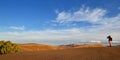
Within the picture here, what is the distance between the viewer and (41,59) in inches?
870

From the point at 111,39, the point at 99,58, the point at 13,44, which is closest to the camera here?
the point at 99,58

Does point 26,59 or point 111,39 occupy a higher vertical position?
point 111,39

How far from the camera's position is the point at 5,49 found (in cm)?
3091

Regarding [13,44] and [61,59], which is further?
[13,44]

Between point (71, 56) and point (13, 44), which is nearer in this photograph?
point (71, 56)

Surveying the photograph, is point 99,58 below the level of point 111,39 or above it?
below

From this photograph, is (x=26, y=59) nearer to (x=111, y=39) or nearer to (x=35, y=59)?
(x=35, y=59)

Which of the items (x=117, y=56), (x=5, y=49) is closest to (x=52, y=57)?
(x=117, y=56)

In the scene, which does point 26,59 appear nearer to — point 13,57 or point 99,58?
point 13,57

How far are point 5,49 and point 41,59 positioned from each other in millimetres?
10014

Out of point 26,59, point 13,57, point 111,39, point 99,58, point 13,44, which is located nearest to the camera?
point 99,58

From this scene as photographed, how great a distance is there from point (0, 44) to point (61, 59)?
12.6m

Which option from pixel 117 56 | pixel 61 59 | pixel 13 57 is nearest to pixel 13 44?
pixel 13 57

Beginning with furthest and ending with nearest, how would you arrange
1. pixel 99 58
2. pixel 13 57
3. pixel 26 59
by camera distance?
1. pixel 13 57
2. pixel 26 59
3. pixel 99 58
